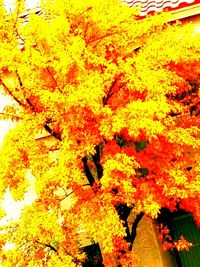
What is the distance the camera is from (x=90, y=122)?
10344 mm

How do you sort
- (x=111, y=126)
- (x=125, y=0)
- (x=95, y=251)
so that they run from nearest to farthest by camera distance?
(x=111, y=126)
(x=95, y=251)
(x=125, y=0)

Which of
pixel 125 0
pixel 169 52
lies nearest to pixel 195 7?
pixel 125 0

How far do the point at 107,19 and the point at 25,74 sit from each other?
2220 millimetres

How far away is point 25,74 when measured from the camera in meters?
10.6

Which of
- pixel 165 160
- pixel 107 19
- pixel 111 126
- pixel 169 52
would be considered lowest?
pixel 165 160

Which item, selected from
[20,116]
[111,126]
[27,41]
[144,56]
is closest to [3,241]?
[20,116]

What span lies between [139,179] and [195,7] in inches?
254

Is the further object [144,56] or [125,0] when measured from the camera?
[125,0]

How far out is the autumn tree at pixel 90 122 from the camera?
Answer: 9992 mm

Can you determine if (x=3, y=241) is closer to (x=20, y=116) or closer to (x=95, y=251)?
(x=20, y=116)

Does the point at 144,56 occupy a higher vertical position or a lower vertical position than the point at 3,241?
higher

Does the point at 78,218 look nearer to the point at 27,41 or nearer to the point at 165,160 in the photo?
the point at 165,160

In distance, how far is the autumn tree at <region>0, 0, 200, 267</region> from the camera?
393 inches

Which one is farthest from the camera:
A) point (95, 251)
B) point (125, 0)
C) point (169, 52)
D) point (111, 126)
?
point (125, 0)
